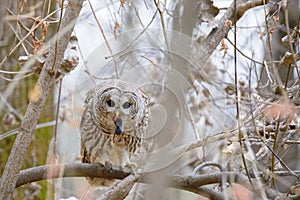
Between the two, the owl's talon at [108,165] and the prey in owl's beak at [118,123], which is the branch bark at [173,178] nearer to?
the owl's talon at [108,165]

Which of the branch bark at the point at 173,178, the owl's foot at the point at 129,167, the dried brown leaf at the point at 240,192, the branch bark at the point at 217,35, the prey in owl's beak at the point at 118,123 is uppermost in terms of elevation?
the branch bark at the point at 217,35

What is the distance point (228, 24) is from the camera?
89.4 inches

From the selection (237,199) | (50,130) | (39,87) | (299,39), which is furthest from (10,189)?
(50,130)

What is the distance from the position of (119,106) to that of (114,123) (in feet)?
0.28

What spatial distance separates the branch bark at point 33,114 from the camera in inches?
71.3

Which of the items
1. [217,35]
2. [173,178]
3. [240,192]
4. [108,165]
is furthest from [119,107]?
[240,192]

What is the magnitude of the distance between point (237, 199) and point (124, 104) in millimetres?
864

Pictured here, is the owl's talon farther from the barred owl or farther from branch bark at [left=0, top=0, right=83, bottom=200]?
branch bark at [left=0, top=0, right=83, bottom=200]

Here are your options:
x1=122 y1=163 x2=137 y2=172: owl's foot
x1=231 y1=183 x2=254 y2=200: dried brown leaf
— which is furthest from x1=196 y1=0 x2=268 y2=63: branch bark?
x1=231 y1=183 x2=254 y2=200: dried brown leaf

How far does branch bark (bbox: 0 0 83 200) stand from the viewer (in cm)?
181

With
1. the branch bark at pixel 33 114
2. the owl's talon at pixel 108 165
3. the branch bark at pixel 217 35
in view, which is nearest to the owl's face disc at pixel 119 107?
the owl's talon at pixel 108 165

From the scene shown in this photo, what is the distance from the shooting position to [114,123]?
8.73 ft

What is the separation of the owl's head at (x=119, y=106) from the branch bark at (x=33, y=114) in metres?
0.81

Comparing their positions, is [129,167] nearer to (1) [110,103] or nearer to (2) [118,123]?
(2) [118,123]
